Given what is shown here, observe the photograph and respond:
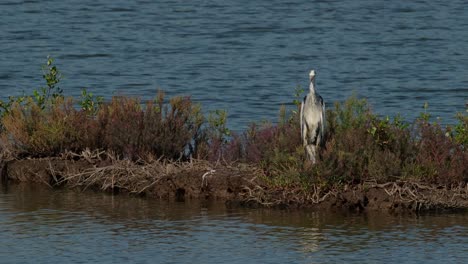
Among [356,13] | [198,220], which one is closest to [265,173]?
[198,220]

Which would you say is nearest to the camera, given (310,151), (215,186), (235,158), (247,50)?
(310,151)

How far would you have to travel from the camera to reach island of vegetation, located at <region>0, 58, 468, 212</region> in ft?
50.2

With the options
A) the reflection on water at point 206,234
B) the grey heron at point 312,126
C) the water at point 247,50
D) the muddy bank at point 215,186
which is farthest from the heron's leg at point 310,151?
the water at point 247,50

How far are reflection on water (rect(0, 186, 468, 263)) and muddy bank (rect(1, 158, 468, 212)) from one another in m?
0.18

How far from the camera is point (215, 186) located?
1614cm

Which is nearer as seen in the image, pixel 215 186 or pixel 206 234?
pixel 206 234

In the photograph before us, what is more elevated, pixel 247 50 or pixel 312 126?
pixel 247 50

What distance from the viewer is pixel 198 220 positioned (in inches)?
602

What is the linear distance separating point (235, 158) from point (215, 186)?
63cm

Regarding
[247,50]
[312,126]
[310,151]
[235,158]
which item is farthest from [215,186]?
[247,50]

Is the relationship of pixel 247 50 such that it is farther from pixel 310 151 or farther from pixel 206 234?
pixel 206 234

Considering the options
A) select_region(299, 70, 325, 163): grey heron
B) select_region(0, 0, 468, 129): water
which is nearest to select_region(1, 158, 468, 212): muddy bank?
select_region(299, 70, 325, 163): grey heron

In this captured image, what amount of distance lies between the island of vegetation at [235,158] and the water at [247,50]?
6.34 m

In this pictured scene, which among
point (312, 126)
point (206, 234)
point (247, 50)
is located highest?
point (247, 50)
